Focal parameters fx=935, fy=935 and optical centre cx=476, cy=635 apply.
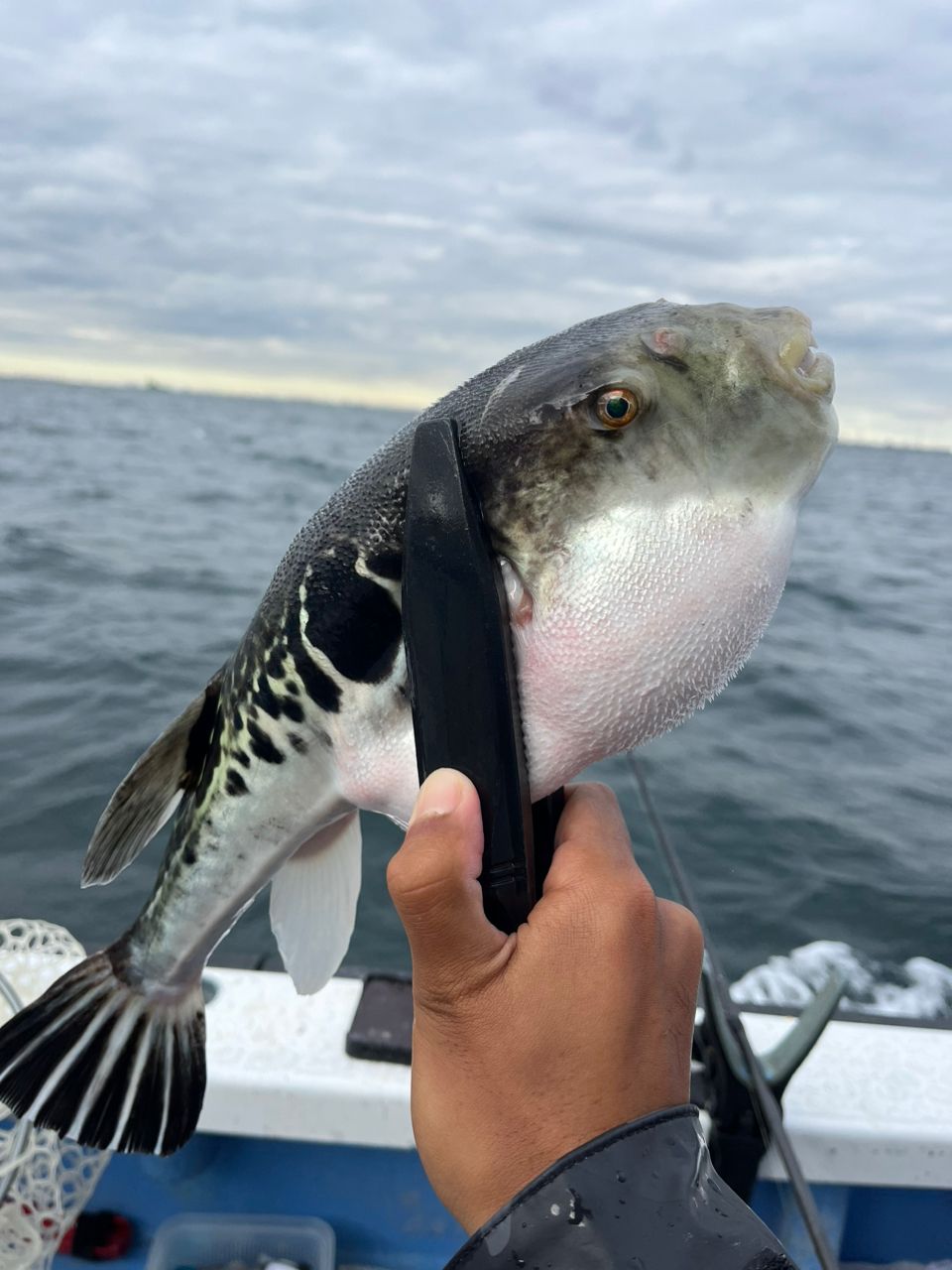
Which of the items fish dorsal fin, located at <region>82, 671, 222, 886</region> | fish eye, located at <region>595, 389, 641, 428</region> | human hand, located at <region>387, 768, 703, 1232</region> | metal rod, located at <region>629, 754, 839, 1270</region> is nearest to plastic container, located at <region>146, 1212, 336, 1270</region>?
metal rod, located at <region>629, 754, 839, 1270</region>

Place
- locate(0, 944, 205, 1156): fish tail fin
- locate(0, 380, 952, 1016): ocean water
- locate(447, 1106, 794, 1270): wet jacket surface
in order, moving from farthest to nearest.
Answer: locate(0, 380, 952, 1016): ocean water
locate(0, 944, 205, 1156): fish tail fin
locate(447, 1106, 794, 1270): wet jacket surface

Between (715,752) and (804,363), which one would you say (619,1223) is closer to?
(804,363)

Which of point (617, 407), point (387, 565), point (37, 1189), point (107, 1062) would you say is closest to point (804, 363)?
point (617, 407)

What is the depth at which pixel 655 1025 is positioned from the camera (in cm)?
106

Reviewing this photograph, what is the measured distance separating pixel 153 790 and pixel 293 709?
17.4 inches

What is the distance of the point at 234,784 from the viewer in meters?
1.56

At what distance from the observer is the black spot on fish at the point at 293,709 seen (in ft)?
4.72

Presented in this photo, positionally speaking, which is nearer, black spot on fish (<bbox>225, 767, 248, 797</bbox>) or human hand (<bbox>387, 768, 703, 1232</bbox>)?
human hand (<bbox>387, 768, 703, 1232</bbox>)

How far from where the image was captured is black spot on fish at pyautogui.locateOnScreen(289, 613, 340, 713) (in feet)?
4.52

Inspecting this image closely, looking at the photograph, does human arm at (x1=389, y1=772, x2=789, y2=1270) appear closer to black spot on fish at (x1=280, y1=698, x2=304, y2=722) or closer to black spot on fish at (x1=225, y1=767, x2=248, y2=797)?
black spot on fish at (x1=280, y1=698, x2=304, y2=722)

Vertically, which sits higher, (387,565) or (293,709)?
(387,565)

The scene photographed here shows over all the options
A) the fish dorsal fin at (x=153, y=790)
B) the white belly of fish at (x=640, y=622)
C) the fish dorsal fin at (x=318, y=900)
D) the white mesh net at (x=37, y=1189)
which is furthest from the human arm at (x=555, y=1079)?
the white mesh net at (x=37, y=1189)

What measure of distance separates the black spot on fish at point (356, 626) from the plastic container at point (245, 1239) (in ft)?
6.97

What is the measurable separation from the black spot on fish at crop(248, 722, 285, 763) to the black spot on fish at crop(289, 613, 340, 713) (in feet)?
0.45
